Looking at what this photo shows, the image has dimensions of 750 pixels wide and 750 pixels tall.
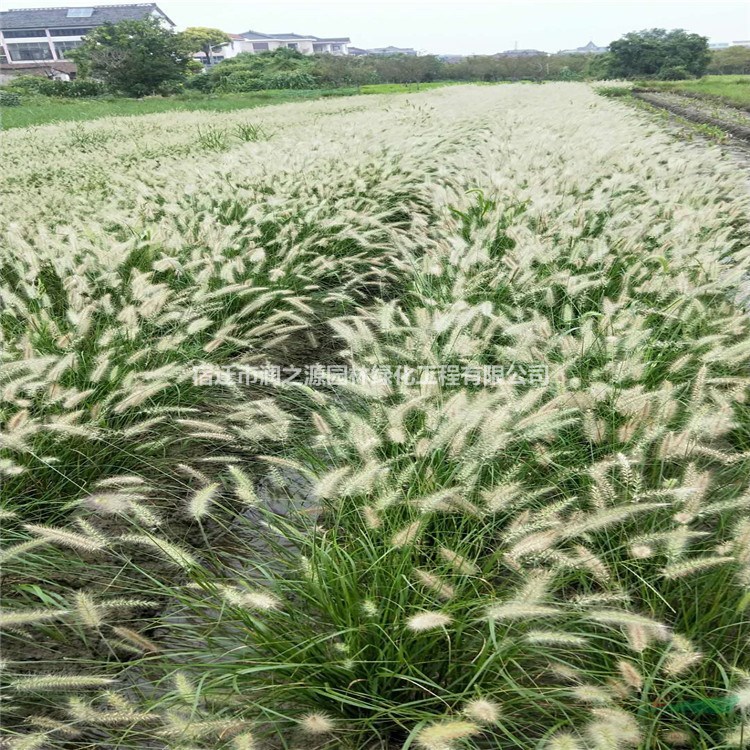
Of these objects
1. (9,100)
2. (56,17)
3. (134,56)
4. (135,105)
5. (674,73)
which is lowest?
(135,105)

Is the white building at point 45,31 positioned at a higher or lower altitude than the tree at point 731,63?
higher

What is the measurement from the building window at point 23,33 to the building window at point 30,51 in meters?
0.69

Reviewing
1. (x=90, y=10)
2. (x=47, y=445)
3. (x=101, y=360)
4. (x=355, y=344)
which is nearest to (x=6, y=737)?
(x=47, y=445)

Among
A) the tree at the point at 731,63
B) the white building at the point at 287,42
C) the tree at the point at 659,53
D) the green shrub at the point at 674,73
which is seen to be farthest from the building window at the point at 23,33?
the tree at the point at 731,63

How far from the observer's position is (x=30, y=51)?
172 ft

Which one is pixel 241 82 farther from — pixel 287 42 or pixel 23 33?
pixel 287 42

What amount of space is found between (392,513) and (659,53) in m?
54.7

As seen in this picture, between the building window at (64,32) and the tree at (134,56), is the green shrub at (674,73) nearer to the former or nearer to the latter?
the tree at (134,56)

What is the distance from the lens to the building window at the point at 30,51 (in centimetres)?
5134

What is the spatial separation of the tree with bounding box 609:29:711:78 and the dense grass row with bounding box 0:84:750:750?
2026 inches

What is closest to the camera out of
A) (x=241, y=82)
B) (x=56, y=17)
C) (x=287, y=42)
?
(x=241, y=82)

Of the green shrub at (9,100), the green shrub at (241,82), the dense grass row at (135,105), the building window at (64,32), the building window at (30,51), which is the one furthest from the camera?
the building window at (30,51)

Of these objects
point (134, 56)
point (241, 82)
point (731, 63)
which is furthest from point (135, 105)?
point (731, 63)

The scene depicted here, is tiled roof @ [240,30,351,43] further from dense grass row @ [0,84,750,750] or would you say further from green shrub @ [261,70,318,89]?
dense grass row @ [0,84,750,750]
